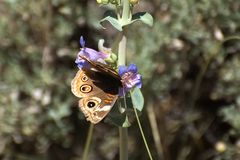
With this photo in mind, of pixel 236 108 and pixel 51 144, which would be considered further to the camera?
pixel 51 144

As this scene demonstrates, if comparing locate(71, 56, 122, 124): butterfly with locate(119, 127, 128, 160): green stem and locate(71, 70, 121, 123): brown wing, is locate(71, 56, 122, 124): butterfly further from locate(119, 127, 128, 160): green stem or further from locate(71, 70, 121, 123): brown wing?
locate(119, 127, 128, 160): green stem

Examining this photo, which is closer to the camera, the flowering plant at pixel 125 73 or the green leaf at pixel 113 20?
the flowering plant at pixel 125 73

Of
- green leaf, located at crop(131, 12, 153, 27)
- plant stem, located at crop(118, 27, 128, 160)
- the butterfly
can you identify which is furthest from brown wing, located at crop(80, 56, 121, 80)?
green leaf, located at crop(131, 12, 153, 27)

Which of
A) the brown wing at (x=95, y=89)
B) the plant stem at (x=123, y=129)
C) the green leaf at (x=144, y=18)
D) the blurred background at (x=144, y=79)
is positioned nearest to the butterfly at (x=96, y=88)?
the brown wing at (x=95, y=89)

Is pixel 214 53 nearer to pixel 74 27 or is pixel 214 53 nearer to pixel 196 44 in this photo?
pixel 196 44

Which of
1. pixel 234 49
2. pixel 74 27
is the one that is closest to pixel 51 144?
pixel 74 27

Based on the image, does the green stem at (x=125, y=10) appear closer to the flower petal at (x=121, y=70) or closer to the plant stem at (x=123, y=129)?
the plant stem at (x=123, y=129)

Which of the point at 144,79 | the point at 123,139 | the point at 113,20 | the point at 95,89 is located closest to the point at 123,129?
the point at 123,139
